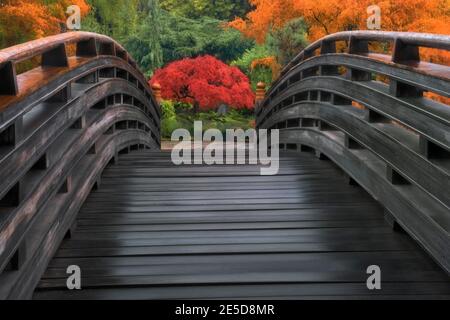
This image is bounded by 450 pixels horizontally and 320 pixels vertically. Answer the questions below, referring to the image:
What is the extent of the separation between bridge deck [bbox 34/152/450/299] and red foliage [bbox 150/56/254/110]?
1191 cm

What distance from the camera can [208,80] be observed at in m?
16.4

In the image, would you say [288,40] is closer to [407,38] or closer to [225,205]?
[225,205]

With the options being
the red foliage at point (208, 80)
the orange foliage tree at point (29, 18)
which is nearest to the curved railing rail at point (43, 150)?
the orange foliage tree at point (29, 18)

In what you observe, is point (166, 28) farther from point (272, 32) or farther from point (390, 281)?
point (390, 281)

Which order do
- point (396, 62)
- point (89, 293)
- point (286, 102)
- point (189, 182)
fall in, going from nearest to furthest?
point (89, 293), point (396, 62), point (189, 182), point (286, 102)

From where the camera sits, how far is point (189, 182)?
14.6 feet

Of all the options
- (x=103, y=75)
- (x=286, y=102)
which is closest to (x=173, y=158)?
(x=103, y=75)

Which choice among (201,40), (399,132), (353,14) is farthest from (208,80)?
(399,132)

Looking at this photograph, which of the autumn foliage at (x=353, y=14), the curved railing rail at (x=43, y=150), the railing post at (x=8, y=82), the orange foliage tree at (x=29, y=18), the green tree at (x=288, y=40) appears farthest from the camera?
the green tree at (x=288, y=40)

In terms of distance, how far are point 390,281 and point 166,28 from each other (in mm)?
20757

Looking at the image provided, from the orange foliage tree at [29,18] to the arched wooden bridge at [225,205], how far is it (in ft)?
22.1

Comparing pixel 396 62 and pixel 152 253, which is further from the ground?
pixel 396 62

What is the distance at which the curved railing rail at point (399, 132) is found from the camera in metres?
2.60

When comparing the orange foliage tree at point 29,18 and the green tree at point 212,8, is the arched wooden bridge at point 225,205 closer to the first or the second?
the orange foliage tree at point 29,18
